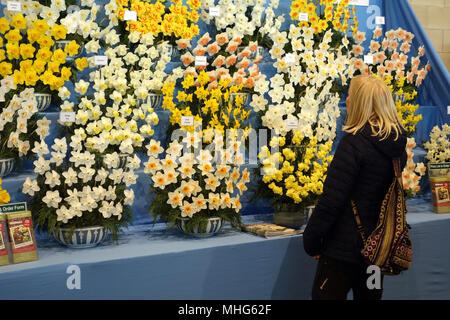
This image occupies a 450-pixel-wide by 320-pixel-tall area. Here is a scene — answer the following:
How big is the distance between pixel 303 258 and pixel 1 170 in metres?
1.59

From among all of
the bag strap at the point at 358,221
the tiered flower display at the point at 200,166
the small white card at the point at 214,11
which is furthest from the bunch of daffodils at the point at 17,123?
the bag strap at the point at 358,221

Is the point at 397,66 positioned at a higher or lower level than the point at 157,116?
higher

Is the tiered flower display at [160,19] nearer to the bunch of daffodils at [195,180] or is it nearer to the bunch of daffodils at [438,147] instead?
the bunch of daffodils at [195,180]

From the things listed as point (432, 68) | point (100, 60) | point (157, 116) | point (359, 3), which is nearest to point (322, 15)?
point (359, 3)

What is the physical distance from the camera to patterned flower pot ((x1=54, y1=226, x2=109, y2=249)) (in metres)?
2.73

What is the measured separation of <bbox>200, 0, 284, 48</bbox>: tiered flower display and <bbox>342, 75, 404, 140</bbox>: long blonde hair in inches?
61.8

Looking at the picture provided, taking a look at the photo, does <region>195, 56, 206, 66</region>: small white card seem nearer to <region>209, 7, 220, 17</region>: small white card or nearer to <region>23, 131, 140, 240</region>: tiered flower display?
<region>209, 7, 220, 17</region>: small white card

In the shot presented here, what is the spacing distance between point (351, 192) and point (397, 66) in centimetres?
228

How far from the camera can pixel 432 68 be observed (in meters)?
4.38

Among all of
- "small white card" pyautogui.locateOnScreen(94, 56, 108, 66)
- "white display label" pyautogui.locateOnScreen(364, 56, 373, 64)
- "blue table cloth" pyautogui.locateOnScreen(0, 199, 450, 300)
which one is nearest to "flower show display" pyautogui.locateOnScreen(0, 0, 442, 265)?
"small white card" pyautogui.locateOnScreen(94, 56, 108, 66)

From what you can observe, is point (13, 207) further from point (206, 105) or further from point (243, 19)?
point (243, 19)

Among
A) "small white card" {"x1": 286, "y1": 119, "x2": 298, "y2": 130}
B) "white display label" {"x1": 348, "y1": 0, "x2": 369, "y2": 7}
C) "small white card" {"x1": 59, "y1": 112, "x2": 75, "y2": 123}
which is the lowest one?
"small white card" {"x1": 286, "y1": 119, "x2": 298, "y2": 130}
